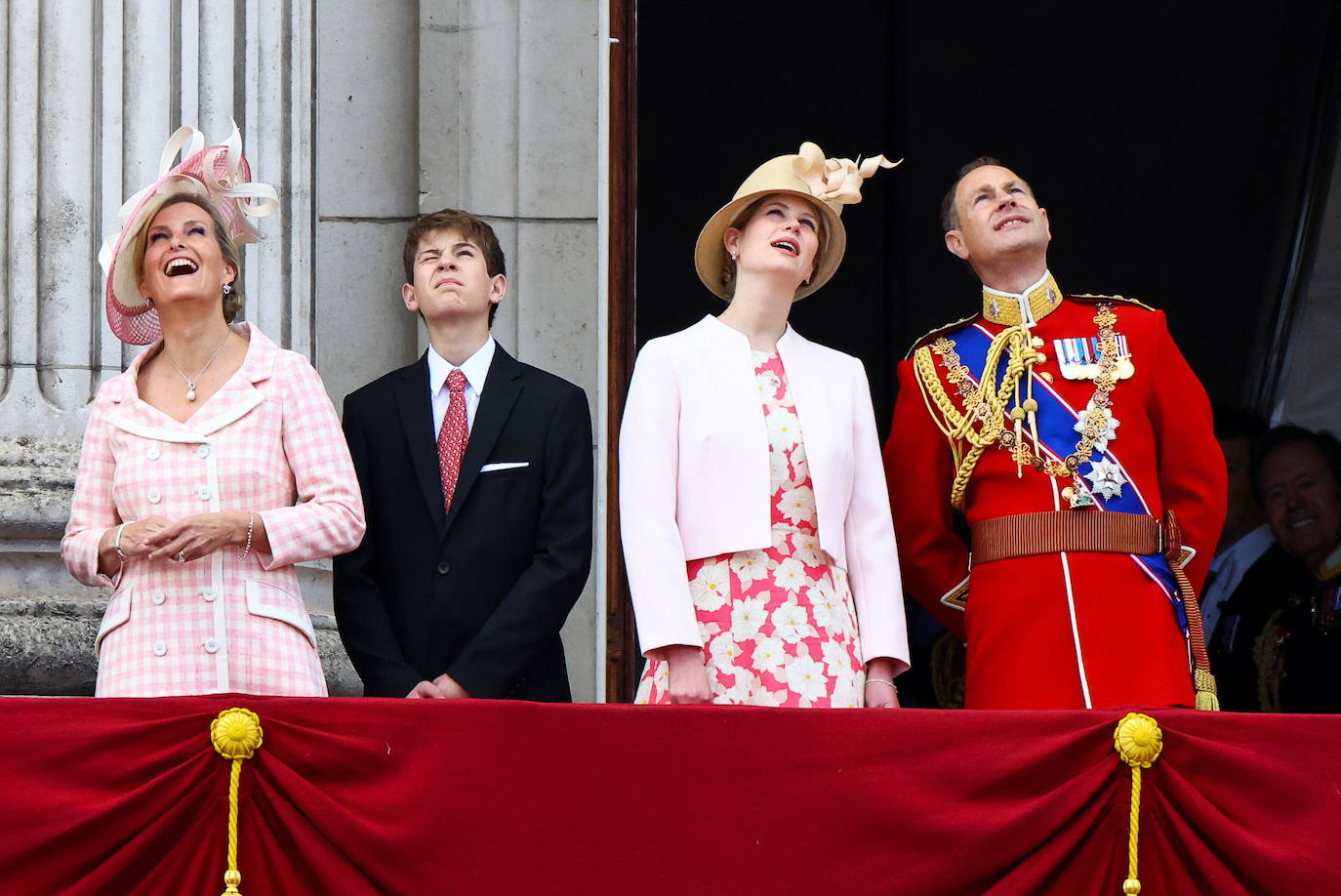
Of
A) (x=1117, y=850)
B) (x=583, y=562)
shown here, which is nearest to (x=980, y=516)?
(x=583, y=562)

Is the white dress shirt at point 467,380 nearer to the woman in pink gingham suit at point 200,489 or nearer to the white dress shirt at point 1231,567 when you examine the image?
the woman in pink gingham suit at point 200,489

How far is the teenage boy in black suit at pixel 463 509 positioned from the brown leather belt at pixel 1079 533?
872 millimetres

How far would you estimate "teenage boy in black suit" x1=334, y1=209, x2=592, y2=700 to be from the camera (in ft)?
14.8

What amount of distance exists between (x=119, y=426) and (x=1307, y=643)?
13.6ft

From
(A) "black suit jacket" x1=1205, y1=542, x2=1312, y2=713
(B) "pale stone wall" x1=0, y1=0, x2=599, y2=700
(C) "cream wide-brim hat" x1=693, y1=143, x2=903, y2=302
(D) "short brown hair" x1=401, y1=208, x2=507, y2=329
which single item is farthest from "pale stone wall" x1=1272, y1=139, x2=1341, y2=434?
(D) "short brown hair" x1=401, y1=208, x2=507, y2=329

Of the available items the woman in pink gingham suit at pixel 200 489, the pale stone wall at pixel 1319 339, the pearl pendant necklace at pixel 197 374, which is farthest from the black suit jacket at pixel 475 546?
the pale stone wall at pixel 1319 339

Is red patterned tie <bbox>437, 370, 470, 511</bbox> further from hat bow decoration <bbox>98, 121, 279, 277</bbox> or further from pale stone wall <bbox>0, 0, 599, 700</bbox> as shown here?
pale stone wall <bbox>0, 0, 599, 700</bbox>

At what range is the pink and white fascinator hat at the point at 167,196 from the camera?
448cm

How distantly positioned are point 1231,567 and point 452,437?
3.67 meters

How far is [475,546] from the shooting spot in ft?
15.0

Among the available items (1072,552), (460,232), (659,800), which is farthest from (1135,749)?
(460,232)

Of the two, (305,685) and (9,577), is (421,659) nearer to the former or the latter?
(305,685)

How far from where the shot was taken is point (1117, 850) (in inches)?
146

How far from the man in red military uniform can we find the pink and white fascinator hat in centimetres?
147
